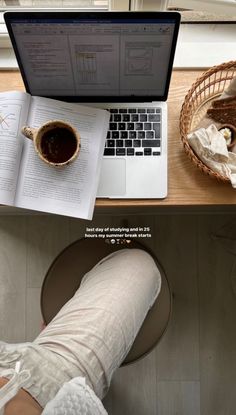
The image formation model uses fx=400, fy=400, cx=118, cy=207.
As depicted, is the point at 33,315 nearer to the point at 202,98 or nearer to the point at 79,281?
the point at 79,281

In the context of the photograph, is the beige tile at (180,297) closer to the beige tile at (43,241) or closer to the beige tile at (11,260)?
the beige tile at (43,241)

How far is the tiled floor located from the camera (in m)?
1.19

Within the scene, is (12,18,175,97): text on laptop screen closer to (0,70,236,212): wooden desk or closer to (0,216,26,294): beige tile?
(0,70,236,212): wooden desk

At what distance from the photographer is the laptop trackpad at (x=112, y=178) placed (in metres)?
0.80

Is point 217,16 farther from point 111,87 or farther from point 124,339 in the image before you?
point 124,339

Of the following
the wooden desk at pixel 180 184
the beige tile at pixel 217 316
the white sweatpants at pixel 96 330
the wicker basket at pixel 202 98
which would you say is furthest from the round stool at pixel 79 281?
the beige tile at pixel 217 316

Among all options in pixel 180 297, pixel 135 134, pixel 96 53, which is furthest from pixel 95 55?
pixel 180 297

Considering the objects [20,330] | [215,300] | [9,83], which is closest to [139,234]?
[215,300]

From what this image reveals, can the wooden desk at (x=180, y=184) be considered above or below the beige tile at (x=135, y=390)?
above

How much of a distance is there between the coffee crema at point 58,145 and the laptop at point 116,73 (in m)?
0.07

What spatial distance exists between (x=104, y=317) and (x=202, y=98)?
1.60 feet

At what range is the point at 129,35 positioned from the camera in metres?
0.66

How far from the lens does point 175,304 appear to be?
1230 millimetres

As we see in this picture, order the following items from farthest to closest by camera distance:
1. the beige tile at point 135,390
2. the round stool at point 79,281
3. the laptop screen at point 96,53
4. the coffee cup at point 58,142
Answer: the beige tile at point 135,390 < the round stool at point 79,281 < the coffee cup at point 58,142 < the laptop screen at point 96,53
